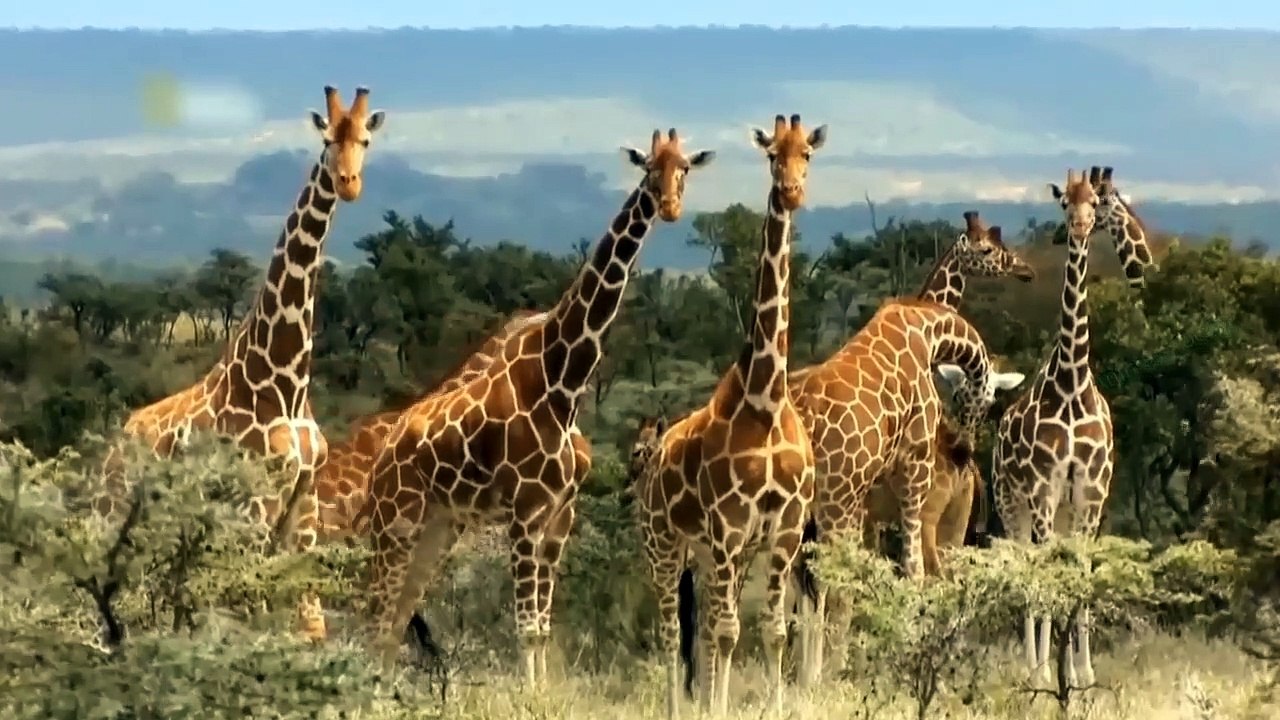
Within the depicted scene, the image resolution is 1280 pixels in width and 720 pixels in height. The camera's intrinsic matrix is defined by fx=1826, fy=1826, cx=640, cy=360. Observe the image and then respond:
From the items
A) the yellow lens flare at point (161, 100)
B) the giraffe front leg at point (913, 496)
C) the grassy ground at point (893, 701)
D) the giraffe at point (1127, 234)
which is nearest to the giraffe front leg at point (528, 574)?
the grassy ground at point (893, 701)

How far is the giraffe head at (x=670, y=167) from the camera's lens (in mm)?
7156

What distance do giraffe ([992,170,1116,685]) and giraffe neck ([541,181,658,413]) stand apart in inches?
91.5

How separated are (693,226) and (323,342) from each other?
4155mm

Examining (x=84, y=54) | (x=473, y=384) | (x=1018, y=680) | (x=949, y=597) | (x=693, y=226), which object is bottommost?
(x=1018, y=680)

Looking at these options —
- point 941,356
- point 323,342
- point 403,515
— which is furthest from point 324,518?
point 323,342

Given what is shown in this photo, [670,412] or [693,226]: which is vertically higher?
[693,226]

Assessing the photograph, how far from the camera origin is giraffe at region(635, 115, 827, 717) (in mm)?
7156

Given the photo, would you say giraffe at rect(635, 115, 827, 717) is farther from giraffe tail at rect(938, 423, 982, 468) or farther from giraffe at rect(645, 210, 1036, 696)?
giraffe tail at rect(938, 423, 982, 468)

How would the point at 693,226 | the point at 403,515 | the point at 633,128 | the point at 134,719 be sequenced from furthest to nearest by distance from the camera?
the point at 693,226 → the point at 633,128 → the point at 403,515 → the point at 134,719

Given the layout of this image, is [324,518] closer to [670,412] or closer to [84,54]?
[670,412]

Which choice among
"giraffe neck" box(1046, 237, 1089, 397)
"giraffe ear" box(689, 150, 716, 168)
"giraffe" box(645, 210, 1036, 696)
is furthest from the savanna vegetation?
"giraffe ear" box(689, 150, 716, 168)

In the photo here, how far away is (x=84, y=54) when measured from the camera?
1625 centimetres

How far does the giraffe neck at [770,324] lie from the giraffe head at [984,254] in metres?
2.80

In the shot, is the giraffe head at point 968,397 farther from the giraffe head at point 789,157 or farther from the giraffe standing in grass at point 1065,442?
the giraffe head at point 789,157
